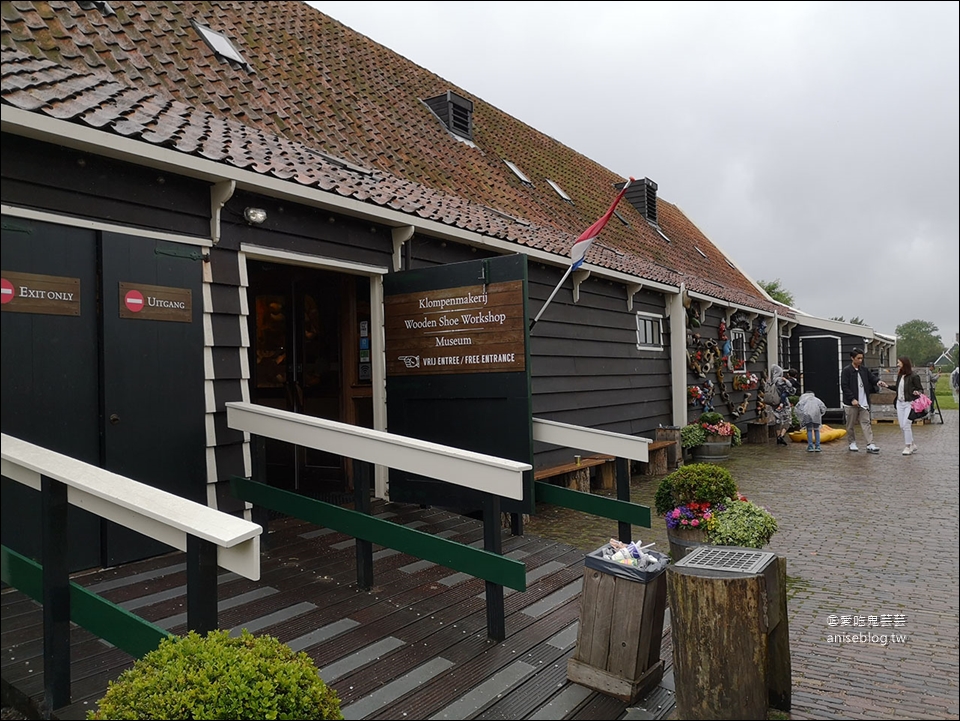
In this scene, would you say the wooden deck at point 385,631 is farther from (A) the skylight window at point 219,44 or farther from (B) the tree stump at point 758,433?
(B) the tree stump at point 758,433

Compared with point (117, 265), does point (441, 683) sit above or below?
below

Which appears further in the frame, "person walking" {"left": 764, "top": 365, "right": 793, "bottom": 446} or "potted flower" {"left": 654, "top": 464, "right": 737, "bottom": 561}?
"person walking" {"left": 764, "top": 365, "right": 793, "bottom": 446}

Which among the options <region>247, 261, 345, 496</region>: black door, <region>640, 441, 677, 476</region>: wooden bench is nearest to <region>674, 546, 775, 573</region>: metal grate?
<region>247, 261, 345, 496</region>: black door

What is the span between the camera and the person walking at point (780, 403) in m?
14.4

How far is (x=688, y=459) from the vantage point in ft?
39.0

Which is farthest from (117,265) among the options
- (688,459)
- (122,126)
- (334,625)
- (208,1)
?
(688,459)

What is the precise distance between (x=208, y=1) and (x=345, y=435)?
7.13m

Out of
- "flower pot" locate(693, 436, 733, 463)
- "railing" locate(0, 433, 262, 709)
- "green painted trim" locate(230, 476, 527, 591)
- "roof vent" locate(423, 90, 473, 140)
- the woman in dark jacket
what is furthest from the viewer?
the woman in dark jacket

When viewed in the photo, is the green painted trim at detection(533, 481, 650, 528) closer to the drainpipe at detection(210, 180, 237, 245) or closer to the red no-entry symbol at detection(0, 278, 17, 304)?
the drainpipe at detection(210, 180, 237, 245)

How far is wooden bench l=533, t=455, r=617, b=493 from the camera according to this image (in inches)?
307

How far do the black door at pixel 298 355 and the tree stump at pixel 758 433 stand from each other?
10.9 metres

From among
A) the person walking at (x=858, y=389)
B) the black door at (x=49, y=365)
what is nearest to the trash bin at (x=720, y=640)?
the black door at (x=49, y=365)

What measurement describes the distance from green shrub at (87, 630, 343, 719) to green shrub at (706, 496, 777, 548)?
3.11 metres

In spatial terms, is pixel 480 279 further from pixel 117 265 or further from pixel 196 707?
pixel 196 707
